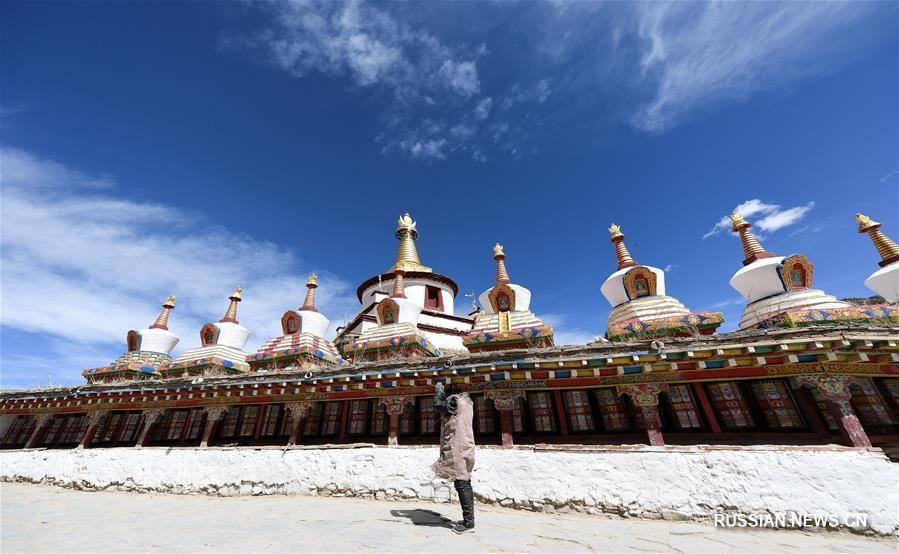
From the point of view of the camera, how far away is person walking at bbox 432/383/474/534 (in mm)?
5945

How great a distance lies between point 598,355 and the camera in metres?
9.45

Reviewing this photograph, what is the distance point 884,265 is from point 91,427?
113 feet

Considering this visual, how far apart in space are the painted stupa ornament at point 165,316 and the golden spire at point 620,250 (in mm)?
29102

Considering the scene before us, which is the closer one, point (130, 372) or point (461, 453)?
point (461, 453)

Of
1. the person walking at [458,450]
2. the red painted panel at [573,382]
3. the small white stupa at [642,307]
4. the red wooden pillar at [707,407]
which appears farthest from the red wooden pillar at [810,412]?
the person walking at [458,450]

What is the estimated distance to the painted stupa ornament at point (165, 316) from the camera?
81.3 feet

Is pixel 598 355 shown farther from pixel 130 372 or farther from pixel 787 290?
pixel 130 372

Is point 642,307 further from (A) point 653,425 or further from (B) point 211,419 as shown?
(B) point 211,419

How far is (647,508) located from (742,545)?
6.52 feet

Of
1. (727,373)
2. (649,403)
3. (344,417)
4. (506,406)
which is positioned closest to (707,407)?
(727,373)

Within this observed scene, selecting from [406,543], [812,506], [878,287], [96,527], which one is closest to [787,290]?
[878,287]

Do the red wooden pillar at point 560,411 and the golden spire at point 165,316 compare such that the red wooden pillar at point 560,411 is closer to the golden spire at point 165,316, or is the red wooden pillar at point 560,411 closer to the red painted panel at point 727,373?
the red painted panel at point 727,373

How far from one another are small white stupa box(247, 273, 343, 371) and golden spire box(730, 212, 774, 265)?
64.7 feet

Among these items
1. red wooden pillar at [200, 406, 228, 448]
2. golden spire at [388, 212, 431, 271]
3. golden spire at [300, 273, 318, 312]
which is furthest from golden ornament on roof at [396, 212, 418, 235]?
red wooden pillar at [200, 406, 228, 448]
